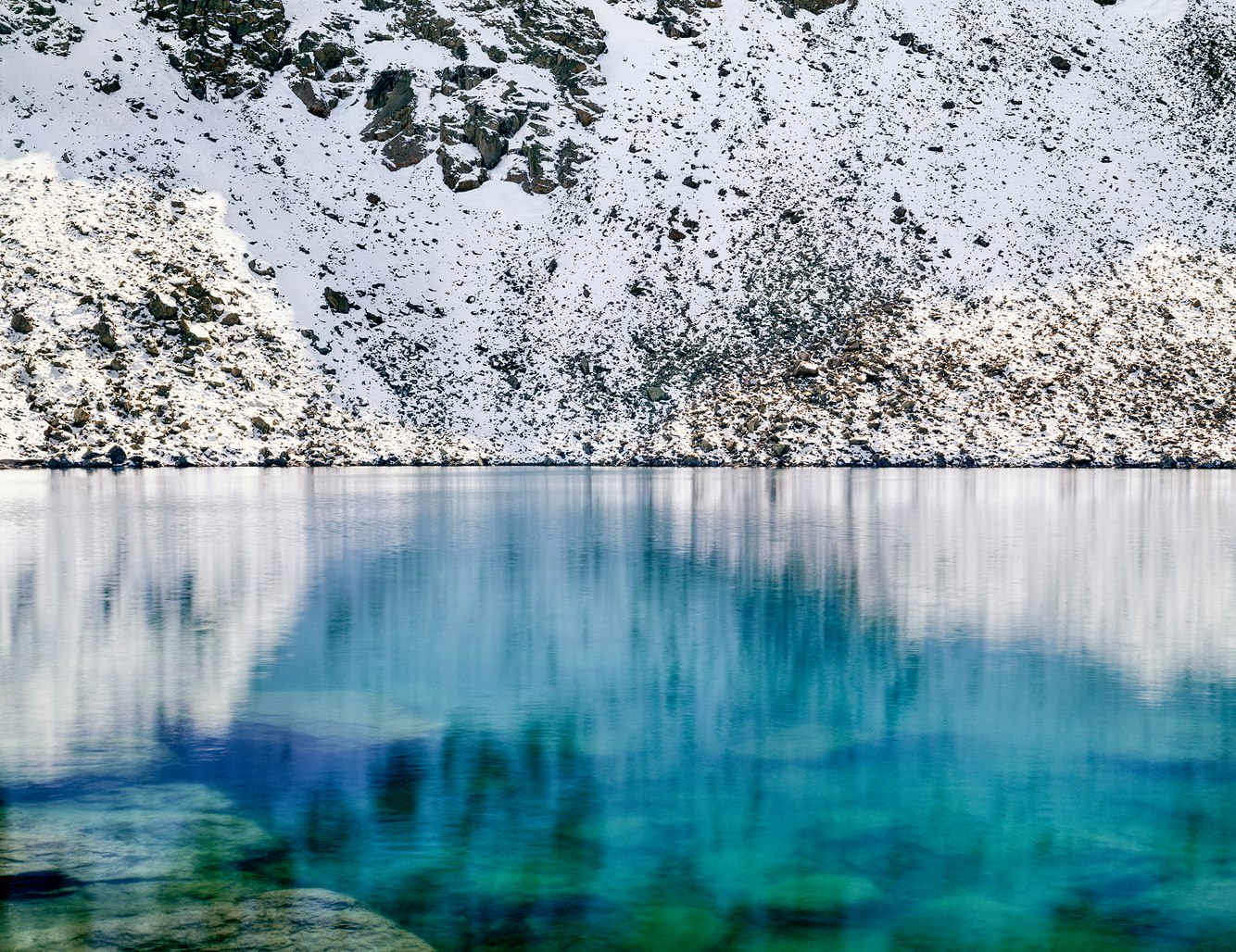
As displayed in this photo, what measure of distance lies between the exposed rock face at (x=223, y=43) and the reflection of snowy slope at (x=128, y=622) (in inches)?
2686

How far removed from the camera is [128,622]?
18.5 meters

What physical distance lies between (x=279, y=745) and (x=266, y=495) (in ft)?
129

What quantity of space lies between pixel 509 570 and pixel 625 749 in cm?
1408

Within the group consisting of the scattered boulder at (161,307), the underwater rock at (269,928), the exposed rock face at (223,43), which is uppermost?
the exposed rock face at (223,43)

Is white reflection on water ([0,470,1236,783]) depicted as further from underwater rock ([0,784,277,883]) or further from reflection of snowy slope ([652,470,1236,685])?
underwater rock ([0,784,277,883])

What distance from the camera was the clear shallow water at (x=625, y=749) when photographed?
25.6ft

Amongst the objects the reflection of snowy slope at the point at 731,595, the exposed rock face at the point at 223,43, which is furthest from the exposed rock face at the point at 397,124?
the reflection of snowy slope at the point at 731,595

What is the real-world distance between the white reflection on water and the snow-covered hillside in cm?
2642

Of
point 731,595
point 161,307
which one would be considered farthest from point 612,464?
point 731,595

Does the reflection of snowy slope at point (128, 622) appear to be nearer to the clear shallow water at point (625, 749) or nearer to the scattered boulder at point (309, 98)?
the clear shallow water at point (625, 749)

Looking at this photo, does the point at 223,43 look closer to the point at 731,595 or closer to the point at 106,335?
the point at 106,335

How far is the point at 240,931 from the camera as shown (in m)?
7.27

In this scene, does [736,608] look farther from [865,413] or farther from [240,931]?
[865,413]

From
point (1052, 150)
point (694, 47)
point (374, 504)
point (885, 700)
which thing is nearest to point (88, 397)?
point (374, 504)
